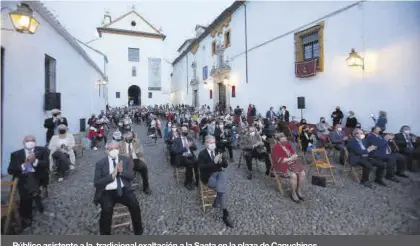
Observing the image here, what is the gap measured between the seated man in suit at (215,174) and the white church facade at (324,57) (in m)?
7.04

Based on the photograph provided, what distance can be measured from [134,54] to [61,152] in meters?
27.3

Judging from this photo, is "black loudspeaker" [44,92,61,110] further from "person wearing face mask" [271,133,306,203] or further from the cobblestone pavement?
"person wearing face mask" [271,133,306,203]

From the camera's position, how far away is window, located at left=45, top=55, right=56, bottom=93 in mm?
8117

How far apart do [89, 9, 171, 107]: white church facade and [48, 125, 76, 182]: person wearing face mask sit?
2434cm

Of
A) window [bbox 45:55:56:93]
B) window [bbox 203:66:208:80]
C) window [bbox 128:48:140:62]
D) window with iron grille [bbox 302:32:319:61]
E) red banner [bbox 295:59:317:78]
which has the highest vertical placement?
window [bbox 128:48:140:62]

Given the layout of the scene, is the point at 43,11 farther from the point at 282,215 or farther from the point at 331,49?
the point at 331,49

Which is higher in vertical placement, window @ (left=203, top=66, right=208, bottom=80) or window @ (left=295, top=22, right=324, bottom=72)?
window @ (left=203, top=66, right=208, bottom=80)

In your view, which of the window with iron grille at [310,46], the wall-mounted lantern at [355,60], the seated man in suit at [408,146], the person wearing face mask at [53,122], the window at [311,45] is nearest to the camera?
the seated man in suit at [408,146]

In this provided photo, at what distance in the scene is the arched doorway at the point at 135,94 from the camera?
3139 centimetres

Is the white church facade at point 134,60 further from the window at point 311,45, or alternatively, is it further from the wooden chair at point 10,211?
the wooden chair at point 10,211

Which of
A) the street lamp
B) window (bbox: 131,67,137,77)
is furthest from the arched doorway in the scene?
the street lamp

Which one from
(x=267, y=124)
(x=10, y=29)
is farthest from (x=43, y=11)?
(x=267, y=124)

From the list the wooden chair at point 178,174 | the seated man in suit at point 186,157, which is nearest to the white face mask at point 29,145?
the seated man in suit at point 186,157

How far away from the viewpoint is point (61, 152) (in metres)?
5.80
